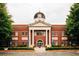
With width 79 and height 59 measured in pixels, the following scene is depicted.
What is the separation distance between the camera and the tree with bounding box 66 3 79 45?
15.6 m

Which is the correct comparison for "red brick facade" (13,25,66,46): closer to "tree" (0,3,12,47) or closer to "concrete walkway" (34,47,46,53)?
"tree" (0,3,12,47)

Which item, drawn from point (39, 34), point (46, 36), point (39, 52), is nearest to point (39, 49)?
point (39, 52)

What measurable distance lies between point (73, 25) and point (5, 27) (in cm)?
201

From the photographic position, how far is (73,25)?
1609 cm

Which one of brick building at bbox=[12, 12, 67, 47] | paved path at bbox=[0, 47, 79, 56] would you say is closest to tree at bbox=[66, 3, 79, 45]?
brick building at bbox=[12, 12, 67, 47]

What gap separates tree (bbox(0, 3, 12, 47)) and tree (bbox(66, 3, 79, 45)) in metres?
1.67

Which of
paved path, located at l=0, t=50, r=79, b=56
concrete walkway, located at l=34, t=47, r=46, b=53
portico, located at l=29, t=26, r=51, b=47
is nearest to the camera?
paved path, located at l=0, t=50, r=79, b=56

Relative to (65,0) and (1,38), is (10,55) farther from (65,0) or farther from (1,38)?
(65,0)

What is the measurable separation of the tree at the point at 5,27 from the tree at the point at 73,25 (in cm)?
167

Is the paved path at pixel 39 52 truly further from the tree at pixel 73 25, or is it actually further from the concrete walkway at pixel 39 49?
the tree at pixel 73 25

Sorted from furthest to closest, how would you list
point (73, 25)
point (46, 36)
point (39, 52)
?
point (46, 36), point (73, 25), point (39, 52)

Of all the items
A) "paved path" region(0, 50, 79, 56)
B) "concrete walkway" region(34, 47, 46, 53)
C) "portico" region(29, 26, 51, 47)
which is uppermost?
"portico" region(29, 26, 51, 47)

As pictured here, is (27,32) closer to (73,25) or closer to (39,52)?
(39,52)

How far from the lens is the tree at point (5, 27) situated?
15641mm
